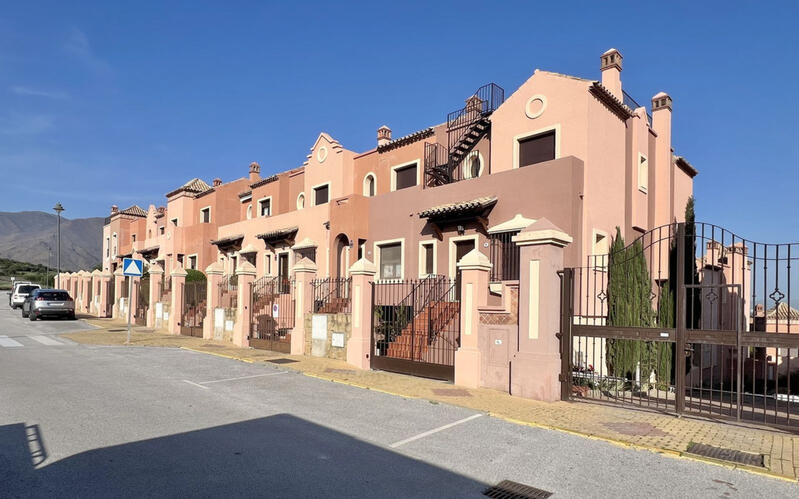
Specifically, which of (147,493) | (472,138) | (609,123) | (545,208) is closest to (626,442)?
(147,493)

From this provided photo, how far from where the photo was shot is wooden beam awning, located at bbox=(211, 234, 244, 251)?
2944 centimetres

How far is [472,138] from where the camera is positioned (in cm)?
1886

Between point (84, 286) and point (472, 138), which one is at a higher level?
point (472, 138)

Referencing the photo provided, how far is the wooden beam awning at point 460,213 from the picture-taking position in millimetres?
16031

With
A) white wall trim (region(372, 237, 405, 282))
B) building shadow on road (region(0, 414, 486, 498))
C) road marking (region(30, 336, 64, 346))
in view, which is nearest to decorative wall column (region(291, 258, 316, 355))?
Result: white wall trim (region(372, 237, 405, 282))

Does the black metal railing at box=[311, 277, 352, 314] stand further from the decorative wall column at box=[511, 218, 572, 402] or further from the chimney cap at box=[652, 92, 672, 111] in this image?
the chimney cap at box=[652, 92, 672, 111]

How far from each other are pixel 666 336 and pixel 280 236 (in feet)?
64.7

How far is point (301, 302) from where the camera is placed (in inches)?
636

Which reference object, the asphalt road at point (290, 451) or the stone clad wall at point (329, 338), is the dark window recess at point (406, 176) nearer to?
the stone clad wall at point (329, 338)

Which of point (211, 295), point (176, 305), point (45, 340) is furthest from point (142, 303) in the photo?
point (45, 340)

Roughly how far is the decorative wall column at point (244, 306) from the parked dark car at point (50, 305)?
1526cm

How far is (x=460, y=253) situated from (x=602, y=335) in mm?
8718

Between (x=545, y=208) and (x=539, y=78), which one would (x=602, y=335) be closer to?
(x=545, y=208)

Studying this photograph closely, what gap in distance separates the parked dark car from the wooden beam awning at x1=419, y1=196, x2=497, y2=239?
21987 millimetres
